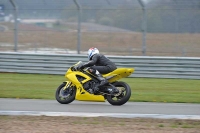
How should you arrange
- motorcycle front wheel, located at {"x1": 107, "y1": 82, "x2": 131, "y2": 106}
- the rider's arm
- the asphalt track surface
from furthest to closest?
the rider's arm < motorcycle front wheel, located at {"x1": 107, "y1": 82, "x2": 131, "y2": 106} < the asphalt track surface

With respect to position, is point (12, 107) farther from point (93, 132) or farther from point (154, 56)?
point (154, 56)

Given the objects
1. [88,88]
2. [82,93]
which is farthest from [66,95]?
[88,88]

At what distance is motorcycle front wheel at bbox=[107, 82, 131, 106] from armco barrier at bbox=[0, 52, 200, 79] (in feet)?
24.2

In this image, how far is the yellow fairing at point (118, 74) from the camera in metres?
11.6

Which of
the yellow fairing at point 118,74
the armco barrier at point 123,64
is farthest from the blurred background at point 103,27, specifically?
the yellow fairing at point 118,74

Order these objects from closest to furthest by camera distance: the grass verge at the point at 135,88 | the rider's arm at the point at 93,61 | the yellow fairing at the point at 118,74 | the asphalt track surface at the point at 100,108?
1. the asphalt track surface at the point at 100,108
2. the yellow fairing at the point at 118,74
3. the rider's arm at the point at 93,61
4. the grass verge at the point at 135,88

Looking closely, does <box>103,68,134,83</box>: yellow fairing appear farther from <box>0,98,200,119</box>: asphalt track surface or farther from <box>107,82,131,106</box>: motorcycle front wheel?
<box>0,98,200,119</box>: asphalt track surface

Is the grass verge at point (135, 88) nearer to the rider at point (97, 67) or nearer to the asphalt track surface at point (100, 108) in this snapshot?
the asphalt track surface at point (100, 108)

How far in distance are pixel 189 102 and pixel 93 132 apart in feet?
16.8

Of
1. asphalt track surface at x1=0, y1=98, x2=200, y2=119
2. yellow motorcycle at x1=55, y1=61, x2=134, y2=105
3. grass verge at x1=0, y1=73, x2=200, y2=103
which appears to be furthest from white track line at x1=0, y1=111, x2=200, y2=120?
grass verge at x1=0, y1=73, x2=200, y2=103

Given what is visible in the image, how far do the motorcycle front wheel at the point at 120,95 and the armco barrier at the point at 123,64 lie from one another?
7386 mm

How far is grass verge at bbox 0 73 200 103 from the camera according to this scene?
13.3 meters

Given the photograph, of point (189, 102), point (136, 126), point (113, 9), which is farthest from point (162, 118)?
point (113, 9)

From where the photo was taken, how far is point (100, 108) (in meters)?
11.2
